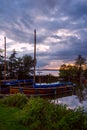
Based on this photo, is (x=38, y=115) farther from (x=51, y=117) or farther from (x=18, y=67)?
(x=18, y=67)

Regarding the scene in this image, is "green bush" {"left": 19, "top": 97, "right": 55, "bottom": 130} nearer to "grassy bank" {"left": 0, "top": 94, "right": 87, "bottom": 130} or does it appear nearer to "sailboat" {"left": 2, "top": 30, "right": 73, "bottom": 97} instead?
"grassy bank" {"left": 0, "top": 94, "right": 87, "bottom": 130}

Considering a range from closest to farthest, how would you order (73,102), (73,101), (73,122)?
(73,122) < (73,102) < (73,101)

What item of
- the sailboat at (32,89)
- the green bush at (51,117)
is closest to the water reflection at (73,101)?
the sailboat at (32,89)

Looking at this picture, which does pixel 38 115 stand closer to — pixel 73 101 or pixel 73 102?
pixel 73 102

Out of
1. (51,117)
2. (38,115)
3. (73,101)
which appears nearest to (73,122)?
(51,117)

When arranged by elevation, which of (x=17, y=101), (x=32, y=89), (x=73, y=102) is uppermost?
(x=17, y=101)

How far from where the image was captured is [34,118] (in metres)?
11.6

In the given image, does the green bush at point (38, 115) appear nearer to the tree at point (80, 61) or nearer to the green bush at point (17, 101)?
the green bush at point (17, 101)

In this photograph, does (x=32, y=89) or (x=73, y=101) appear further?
(x=32, y=89)

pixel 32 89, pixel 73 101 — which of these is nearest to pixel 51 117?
pixel 73 101

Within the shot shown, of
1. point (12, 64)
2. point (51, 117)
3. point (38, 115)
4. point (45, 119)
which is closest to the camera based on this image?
point (51, 117)

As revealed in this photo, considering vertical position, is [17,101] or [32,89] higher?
[17,101]

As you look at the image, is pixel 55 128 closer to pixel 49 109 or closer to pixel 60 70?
pixel 49 109

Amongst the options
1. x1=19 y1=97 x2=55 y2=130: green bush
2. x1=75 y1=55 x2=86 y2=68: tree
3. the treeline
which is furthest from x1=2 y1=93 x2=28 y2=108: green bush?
x1=75 y1=55 x2=86 y2=68: tree
